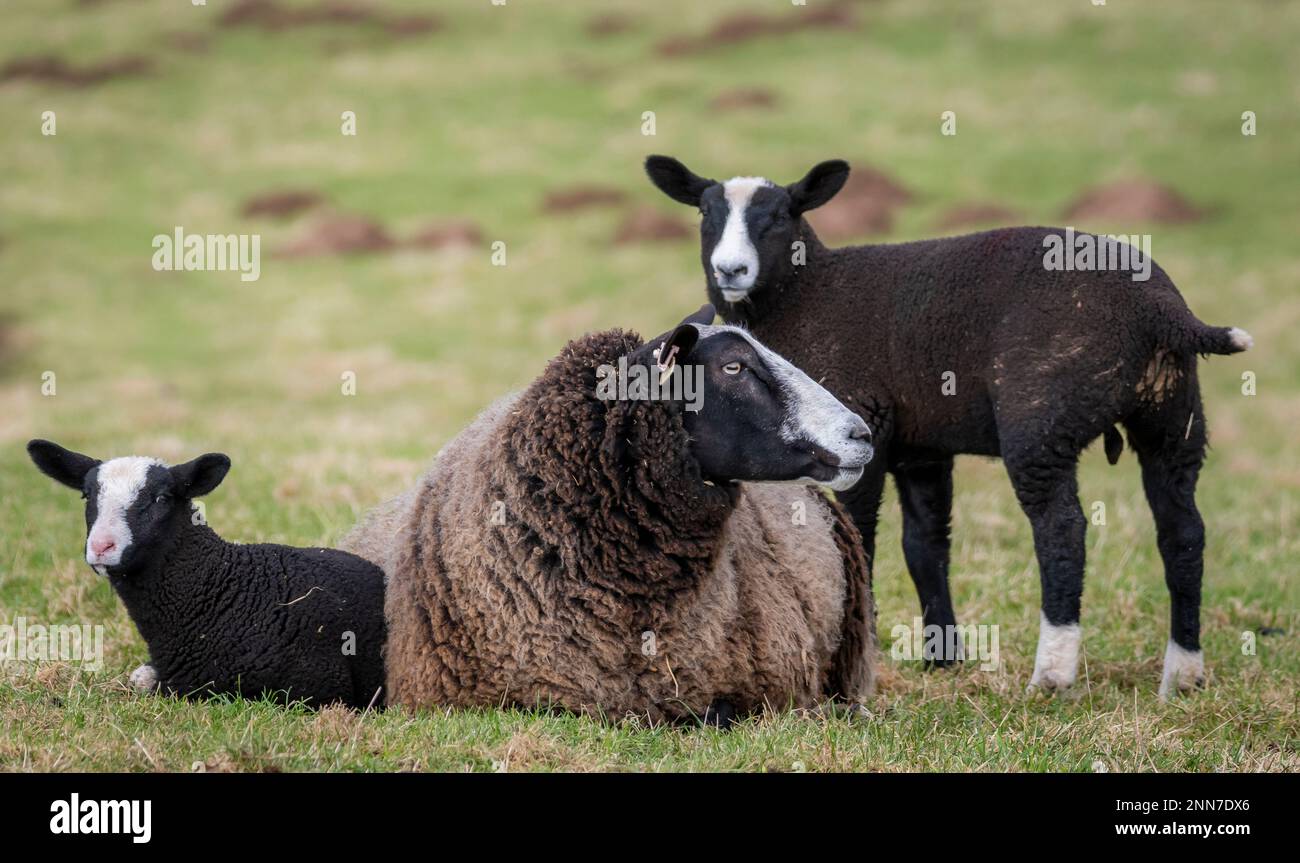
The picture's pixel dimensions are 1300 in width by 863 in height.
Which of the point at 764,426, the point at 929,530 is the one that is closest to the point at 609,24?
the point at 929,530

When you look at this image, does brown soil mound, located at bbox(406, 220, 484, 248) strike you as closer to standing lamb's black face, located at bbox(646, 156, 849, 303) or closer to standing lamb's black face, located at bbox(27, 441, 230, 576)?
standing lamb's black face, located at bbox(646, 156, 849, 303)

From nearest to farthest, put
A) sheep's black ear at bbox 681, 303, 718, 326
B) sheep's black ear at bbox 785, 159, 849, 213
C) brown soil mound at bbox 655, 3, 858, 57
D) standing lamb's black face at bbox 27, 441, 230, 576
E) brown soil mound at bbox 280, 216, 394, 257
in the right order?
standing lamb's black face at bbox 27, 441, 230, 576 → sheep's black ear at bbox 681, 303, 718, 326 → sheep's black ear at bbox 785, 159, 849, 213 → brown soil mound at bbox 280, 216, 394, 257 → brown soil mound at bbox 655, 3, 858, 57

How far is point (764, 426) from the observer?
6.03m

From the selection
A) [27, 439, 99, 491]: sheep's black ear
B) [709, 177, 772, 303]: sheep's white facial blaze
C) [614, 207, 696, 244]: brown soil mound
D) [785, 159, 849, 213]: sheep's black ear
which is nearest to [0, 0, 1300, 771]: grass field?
[614, 207, 696, 244]: brown soil mound

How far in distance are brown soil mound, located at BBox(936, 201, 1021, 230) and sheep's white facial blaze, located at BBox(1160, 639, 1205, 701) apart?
22.8 metres

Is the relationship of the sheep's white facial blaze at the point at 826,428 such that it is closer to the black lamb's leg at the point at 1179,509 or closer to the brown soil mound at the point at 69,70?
the black lamb's leg at the point at 1179,509

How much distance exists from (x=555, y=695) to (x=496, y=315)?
2175 centimetres

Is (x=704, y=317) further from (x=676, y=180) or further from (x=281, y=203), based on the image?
(x=281, y=203)

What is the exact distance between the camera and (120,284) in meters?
30.8

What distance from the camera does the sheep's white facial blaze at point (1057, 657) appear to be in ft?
23.5

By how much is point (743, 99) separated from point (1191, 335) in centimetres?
3343

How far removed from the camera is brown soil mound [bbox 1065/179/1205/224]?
29.6m

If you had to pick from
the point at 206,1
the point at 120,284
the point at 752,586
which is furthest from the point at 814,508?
the point at 206,1

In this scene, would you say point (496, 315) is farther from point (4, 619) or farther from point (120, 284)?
point (4, 619)
